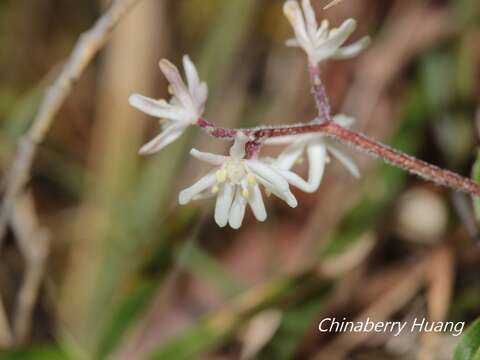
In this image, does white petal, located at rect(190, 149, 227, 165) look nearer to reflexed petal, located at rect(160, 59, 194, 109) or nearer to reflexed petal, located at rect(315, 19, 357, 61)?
reflexed petal, located at rect(160, 59, 194, 109)

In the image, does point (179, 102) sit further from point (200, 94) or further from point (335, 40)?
point (335, 40)

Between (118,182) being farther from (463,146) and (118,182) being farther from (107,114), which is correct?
(463,146)

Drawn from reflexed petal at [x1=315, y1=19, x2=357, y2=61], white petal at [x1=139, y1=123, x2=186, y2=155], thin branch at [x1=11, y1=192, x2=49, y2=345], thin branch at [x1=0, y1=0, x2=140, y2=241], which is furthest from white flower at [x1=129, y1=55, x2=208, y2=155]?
thin branch at [x1=11, y1=192, x2=49, y2=345]

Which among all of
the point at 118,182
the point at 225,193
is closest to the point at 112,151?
the point at 118,182

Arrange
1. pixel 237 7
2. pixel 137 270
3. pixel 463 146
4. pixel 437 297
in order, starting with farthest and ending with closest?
pixel 237 7
pixel 463 146
pixel 137 270
pixel 437 297

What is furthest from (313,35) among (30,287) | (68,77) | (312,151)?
(30,287)
